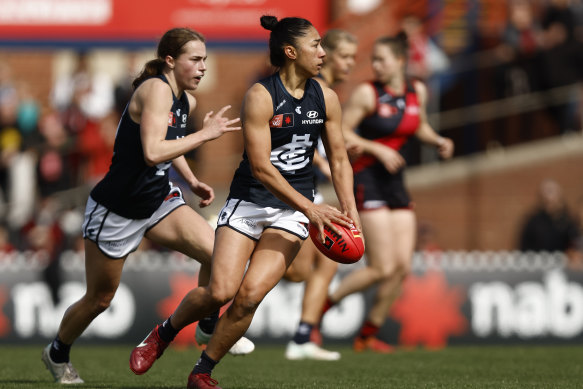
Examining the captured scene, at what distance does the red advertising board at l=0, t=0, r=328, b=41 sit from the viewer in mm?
14758

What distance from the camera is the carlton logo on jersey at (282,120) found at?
6.32m

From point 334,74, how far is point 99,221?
10.1 ft

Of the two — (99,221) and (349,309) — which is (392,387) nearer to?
(99,221)

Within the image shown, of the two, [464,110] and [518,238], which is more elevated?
[464,110]

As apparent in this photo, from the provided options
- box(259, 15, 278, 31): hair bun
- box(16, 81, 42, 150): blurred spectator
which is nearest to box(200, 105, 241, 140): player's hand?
box(259, 15, 278, 31): hair bun

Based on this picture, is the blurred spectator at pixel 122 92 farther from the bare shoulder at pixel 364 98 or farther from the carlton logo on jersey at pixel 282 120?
the carlton logo on jersey at pixel 282 120

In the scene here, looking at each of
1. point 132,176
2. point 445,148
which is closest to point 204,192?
point 132,176

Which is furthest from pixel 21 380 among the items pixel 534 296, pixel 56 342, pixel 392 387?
pixel 534 296

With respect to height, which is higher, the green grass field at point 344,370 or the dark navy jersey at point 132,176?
the dark navy jersey at point 132,176

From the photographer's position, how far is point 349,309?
12.2 metres

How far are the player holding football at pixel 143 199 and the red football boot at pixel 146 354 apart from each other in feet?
0.18

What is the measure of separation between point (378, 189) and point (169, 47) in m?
3.45

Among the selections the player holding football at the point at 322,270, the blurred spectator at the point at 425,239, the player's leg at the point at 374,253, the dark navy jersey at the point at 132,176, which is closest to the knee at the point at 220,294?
the dark navy jersey at the point at 132,176

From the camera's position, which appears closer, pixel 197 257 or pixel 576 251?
pixel 197 257
